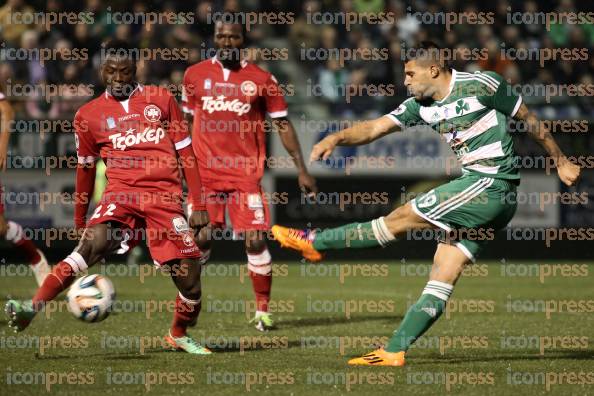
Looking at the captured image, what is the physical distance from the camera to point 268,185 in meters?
18.0

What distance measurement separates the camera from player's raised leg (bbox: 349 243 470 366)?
8.30 m

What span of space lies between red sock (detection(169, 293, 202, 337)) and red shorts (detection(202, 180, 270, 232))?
7.03 ft

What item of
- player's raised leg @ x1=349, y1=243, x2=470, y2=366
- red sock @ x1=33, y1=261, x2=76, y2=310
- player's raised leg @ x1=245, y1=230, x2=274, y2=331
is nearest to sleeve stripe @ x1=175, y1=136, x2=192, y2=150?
red sock @ x1=33, y1=261, x2=76, y2=310

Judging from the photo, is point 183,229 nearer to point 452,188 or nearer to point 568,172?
point 452,188

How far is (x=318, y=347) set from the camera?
9406 millimetres

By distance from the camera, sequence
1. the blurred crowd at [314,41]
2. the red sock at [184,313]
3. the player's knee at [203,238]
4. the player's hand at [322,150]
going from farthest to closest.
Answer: the blurred crowd at [314,41], the player's knee at [203,238], the red sock at [184,313], the player's hand at [322,150]

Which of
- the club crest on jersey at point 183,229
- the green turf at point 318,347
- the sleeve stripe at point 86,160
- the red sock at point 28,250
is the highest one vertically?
the sleeve stripe at point 86,160

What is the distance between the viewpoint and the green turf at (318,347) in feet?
24.8

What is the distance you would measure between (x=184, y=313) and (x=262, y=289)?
2.15 meters

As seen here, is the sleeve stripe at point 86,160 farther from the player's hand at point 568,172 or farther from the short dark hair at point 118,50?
the player's hand at point 568,172

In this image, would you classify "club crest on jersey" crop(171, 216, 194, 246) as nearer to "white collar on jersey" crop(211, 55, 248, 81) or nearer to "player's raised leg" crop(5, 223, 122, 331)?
"player's raised leg" crop(5, 223, 122, 331)

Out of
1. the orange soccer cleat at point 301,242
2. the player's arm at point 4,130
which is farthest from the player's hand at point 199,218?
the player's arm at point 4,130

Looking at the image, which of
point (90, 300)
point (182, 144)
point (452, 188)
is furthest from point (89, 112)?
point (452, 188)

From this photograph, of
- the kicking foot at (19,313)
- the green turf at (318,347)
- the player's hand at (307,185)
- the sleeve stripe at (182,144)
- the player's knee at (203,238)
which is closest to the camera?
the green turf at (318,347)
